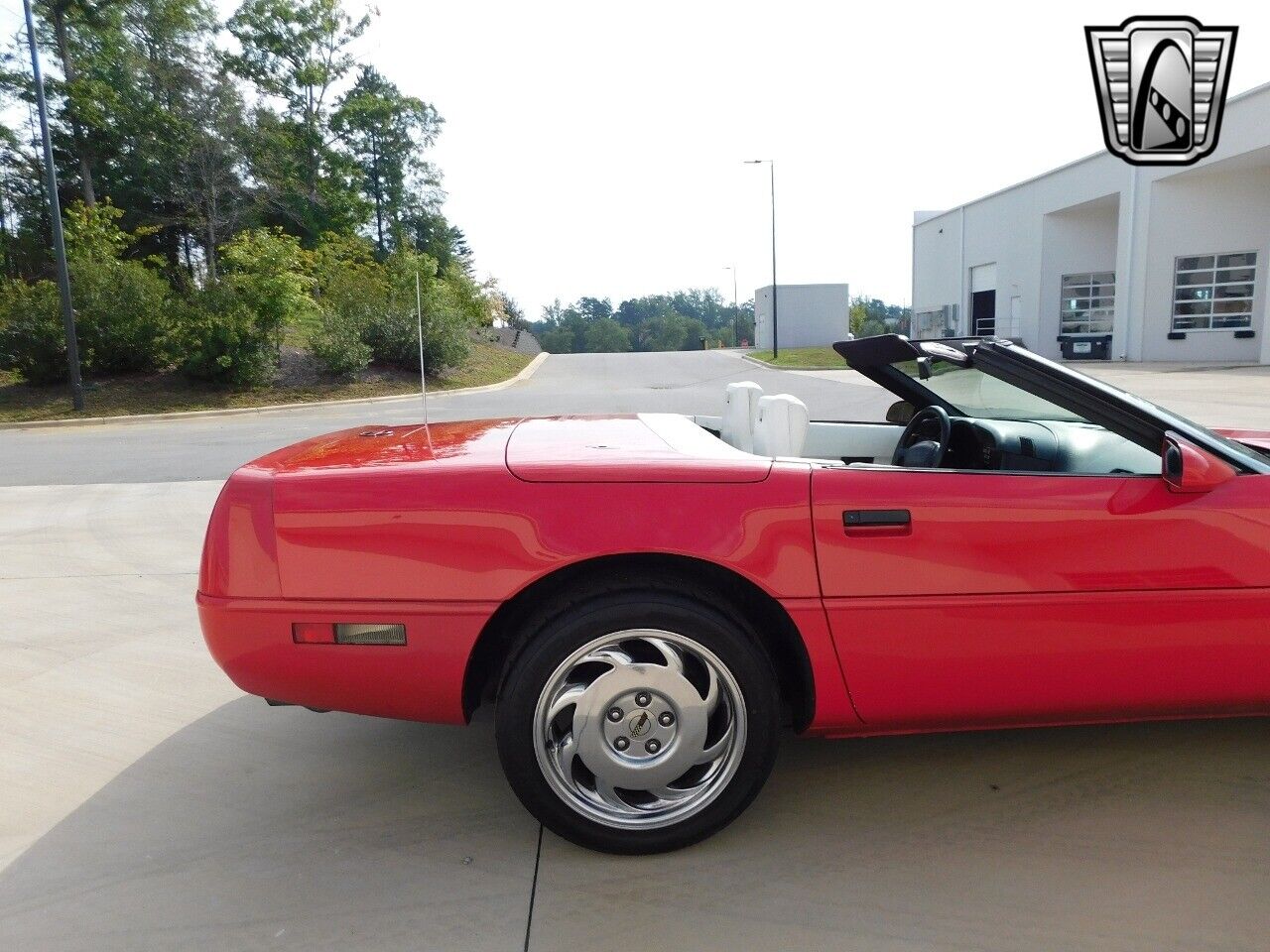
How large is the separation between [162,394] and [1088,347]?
2649 cm

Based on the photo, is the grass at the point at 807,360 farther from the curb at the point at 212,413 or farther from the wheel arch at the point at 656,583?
the wheel arch at the point at 656,583

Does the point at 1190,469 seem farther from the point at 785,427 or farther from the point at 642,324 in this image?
the point at 642,324

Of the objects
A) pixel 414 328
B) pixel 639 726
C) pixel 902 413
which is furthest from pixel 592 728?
pixel 414 328

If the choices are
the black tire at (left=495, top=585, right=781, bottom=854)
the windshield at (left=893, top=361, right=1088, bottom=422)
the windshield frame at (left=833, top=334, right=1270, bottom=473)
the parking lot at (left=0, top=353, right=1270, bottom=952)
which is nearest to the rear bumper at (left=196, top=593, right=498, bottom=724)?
the black tire at (left=495, top=585, right=781, bottom=854)

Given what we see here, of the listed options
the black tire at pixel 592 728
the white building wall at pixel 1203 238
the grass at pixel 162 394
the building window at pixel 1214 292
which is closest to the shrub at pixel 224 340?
the grass at pixel 162 394

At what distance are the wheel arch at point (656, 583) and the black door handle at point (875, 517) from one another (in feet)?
0.90

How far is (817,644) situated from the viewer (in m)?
2.34

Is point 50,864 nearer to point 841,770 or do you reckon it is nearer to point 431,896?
point 431,896

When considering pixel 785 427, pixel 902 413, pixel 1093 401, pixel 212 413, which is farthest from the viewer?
pixel 212 413

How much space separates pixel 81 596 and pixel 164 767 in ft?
7.83

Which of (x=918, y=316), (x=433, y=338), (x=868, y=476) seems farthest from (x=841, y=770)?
(x=918, y=316)

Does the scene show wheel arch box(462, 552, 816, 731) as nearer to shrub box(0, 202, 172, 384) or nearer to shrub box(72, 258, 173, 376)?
shrub box(0, 202, 172, 384)

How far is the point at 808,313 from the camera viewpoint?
47.7 m

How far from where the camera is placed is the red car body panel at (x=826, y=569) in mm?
2287
